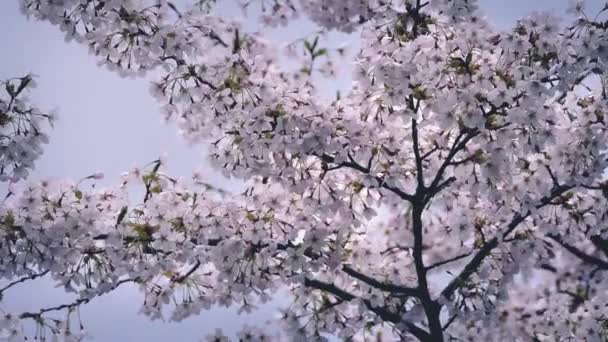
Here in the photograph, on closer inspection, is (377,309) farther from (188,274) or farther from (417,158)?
(188,274)

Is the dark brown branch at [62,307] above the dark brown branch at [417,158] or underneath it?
underneath

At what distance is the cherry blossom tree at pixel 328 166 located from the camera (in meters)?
7.99

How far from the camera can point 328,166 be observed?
8891 millimetres

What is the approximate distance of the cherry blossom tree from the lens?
26.2 feet

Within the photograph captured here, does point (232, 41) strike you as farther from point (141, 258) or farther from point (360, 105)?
point (141, 258)

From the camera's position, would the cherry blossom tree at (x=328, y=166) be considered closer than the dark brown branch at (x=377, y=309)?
Yes

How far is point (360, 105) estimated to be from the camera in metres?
8.55

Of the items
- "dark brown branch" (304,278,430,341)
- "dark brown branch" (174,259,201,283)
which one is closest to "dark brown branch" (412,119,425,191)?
"dark brown branch" (304,278,430,341)

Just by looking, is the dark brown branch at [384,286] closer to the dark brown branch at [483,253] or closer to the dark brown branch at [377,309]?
the dark brown branch at [377,309]

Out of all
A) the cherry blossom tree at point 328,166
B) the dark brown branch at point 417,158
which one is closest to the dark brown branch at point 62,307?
the cherry blossom tree at point 328,166

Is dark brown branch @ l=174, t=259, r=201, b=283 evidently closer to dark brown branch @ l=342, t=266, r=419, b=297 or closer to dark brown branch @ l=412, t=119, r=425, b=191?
dark brown branch @ l=342, t=266, r=419, b=297

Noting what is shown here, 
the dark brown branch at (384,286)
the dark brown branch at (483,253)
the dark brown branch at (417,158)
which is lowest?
the dark brown branch at (384,286)

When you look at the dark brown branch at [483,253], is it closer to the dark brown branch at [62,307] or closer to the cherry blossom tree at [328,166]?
the cherry blossom tree at [328,166]

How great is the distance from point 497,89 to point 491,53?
797 millimetres
